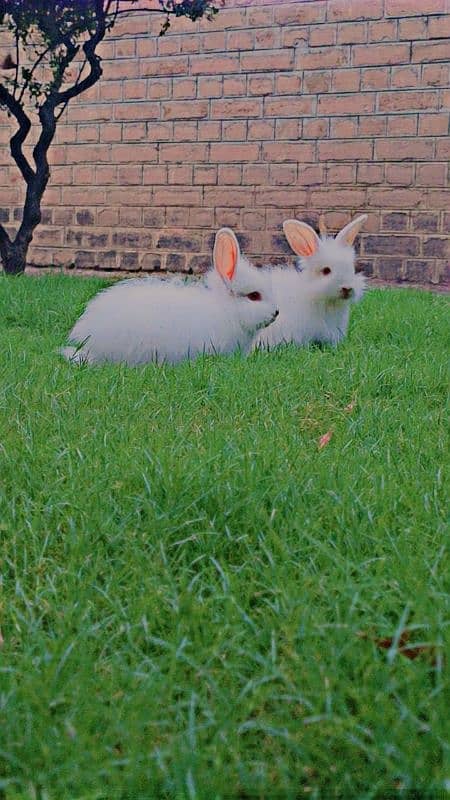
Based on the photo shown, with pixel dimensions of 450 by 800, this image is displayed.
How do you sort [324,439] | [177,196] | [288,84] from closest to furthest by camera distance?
1. [324,439]
2. [288,84]
3. [177,196]

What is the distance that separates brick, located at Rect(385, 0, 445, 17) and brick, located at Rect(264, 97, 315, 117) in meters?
1.07

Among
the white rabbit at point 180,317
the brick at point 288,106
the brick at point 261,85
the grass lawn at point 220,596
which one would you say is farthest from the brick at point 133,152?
the grass lawn at point 220,596

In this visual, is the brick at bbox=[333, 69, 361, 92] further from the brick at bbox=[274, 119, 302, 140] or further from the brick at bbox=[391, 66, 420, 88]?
the brick at bbox=[274, 119, 302, 140]

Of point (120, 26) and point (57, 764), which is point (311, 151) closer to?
point (120, 26)

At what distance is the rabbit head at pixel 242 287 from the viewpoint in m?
4.30

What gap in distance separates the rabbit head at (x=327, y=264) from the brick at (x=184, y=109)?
565 centimetres

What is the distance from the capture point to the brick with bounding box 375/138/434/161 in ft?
29.8

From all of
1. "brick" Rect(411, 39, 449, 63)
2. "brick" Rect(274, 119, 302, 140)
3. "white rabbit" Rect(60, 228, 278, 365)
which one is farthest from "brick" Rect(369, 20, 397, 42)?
"white rabbit" Rect(60, 228, 278, 365)

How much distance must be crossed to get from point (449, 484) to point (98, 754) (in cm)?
131

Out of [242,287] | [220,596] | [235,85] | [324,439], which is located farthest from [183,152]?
[220,596]

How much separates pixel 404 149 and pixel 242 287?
17.8ft

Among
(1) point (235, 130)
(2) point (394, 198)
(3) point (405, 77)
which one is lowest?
(2) point (394, 198)

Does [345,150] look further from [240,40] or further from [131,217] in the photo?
[131,217]

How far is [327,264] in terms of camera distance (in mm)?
4750
